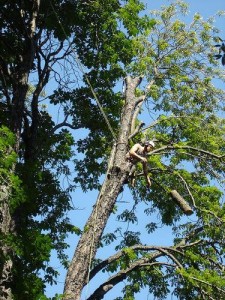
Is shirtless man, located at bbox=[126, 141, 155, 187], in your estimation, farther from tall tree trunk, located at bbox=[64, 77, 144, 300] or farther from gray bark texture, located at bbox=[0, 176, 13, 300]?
gray bark texture, located at bbox=[0, 176, 13, 300]

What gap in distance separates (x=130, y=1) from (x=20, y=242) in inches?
255

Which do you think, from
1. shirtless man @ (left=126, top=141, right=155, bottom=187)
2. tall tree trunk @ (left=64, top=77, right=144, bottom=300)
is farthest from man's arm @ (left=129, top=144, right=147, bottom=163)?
tall tree trunk @ (left=64, top=77, right=144, bottom=300)

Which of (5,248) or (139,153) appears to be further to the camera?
(139,153)

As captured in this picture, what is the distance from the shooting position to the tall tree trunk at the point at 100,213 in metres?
7.25

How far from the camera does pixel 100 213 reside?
786cm

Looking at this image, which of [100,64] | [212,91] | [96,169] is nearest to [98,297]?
[96,169]

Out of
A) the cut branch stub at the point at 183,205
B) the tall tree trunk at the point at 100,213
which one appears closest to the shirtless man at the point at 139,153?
the tall tree trunk at the point at 100,213

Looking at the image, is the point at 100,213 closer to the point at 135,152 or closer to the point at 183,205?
the point at 135,152

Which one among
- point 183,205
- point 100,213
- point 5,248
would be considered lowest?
point 5,248

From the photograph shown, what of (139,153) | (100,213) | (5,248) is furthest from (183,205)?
(5,248)

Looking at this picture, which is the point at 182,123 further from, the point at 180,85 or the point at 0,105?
the point at 0,105

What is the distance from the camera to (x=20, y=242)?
7.97 metres

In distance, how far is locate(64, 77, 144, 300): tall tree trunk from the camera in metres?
7.25

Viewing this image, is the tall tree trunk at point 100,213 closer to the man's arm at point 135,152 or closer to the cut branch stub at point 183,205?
the man's arm at point 135,152
